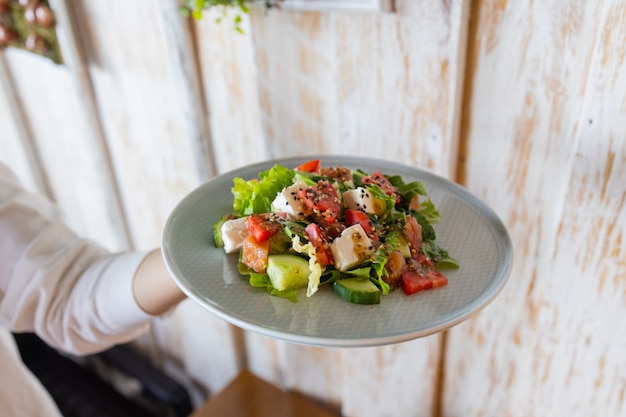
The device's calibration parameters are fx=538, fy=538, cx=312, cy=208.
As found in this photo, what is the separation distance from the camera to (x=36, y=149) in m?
2.33

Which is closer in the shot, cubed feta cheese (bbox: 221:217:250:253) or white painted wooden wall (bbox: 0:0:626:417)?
cubed feta cheese (bbox: 221:217:250:253)

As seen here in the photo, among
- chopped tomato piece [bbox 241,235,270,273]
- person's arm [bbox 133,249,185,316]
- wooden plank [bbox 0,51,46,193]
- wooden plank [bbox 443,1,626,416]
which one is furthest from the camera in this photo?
wooden plank [bbox 0,51,46,193]

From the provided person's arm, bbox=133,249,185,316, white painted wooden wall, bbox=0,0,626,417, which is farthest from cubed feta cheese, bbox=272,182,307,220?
white painted wooden wall, bbox=0,0,626,417

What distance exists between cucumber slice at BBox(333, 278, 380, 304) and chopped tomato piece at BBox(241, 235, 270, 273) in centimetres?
12

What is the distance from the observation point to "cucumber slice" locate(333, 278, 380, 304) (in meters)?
0.77

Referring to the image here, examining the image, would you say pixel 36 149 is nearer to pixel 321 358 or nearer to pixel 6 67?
pixel 6 67

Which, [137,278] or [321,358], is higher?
[137,278]

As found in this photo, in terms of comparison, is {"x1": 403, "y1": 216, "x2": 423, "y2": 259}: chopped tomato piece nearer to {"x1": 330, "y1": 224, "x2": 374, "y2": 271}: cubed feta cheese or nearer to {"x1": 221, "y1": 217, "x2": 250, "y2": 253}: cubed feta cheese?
→ {"x1": 330, "y1": 224, "x2": 374, "y2": 271}: cubed feta cheese

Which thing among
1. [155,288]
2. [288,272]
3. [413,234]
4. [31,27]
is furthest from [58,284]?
[31,27]

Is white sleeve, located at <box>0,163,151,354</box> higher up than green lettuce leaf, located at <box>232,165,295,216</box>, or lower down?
lower down

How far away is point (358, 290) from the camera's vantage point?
77 centimetres

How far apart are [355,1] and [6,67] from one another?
169 centimetres

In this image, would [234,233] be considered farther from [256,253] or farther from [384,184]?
[384,184]

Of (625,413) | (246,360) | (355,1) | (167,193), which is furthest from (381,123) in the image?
(246,360)
